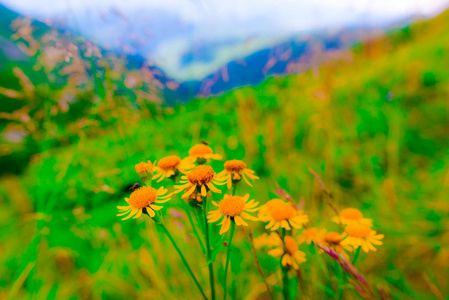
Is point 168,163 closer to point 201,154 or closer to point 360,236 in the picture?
point 201,154

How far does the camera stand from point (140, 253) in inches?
59.6

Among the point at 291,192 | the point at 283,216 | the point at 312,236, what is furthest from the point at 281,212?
the point at 291,192

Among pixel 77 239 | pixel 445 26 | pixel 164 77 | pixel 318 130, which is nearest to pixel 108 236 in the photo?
pixel 77 239

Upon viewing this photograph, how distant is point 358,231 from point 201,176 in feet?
1.67

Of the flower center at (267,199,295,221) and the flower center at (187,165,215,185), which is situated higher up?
the flower center at (187,165,215,185)

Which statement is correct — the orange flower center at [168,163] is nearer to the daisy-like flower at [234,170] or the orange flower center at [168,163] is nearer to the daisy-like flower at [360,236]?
the daisy-like flower at [234,170]

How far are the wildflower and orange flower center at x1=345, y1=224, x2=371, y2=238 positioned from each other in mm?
627

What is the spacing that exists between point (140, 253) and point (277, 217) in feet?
3.90

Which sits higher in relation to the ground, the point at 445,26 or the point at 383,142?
the point at 445,26

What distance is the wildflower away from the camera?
2.06ft

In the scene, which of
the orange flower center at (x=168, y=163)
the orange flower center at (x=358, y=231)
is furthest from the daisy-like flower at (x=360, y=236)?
the orange flower center at (x=168, y=163)

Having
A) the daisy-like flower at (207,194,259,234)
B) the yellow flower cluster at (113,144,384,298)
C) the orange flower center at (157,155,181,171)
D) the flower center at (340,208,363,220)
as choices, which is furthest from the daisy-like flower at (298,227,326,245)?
the orange flower center at (157,155,181,171)

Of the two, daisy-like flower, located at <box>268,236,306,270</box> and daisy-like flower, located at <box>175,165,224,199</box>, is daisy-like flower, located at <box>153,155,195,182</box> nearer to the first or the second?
daisy-like flower, located at <box>175,165,224,199</box>

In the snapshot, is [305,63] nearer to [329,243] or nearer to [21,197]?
[329,243]
